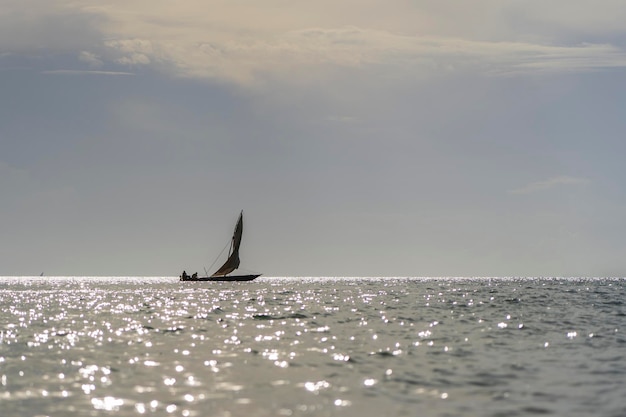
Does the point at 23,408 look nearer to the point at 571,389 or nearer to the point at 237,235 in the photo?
the point at 571,389

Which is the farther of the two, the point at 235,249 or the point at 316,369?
the point at 235,249

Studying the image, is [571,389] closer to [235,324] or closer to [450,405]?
[450,405]

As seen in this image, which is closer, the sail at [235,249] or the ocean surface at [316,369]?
the ocean surface at [316,369]

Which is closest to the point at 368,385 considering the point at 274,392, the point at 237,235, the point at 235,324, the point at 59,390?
the point at 274,392

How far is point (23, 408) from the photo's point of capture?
26.0 metres

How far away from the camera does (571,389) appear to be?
29.7 meters

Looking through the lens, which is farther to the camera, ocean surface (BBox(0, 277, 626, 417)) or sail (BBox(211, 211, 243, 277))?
sail (BBox(211, 211, 243, 277))

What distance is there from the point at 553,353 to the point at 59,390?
23411mm

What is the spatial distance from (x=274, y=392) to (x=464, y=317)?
4112 cm

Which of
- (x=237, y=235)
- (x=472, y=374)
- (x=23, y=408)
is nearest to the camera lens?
(x=23, y=408)

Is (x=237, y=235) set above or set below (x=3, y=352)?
above

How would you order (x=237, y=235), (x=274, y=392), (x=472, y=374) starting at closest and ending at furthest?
(x=274, y=392) → (x=472, y=374) → (x=237, y=235)

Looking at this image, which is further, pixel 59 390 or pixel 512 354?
pixel 512 354

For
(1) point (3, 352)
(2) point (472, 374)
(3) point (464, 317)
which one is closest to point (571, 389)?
(2) point (472, 374)
